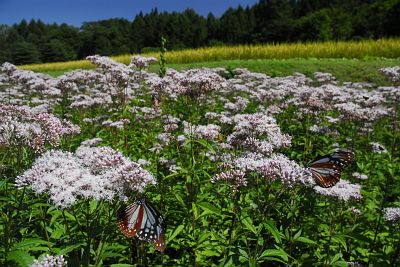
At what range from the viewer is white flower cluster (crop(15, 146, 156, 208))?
10.7 ft

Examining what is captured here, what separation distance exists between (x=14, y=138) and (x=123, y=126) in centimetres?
373

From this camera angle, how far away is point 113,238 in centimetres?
482

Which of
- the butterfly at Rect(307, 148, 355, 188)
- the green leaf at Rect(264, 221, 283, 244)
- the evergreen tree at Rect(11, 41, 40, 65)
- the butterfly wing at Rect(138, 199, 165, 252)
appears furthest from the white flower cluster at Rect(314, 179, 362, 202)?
the evergreen tree at Rect(11, 41, 40, 65)

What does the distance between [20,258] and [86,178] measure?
33.8 inches

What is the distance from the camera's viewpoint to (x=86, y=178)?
335cm

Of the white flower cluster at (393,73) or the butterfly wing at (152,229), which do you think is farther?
the white flower cluster at (393,73)

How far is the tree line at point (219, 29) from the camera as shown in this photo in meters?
61.1

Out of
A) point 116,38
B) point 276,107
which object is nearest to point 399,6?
point 276,107

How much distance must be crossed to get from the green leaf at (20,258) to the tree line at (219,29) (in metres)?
48.3

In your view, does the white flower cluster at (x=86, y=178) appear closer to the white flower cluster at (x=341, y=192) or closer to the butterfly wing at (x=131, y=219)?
the butterfly wing at (x=131, y=219)

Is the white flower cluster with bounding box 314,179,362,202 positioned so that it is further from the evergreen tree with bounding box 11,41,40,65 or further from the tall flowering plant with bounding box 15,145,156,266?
the evergreen tree with bounding box 11,41,40,65

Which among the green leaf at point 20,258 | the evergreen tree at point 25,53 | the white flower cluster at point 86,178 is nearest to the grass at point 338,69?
the white flower cluster at point 86,178

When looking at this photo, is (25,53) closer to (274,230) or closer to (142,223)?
(142,223)

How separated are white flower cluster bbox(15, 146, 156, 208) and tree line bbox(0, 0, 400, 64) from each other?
157 feet
